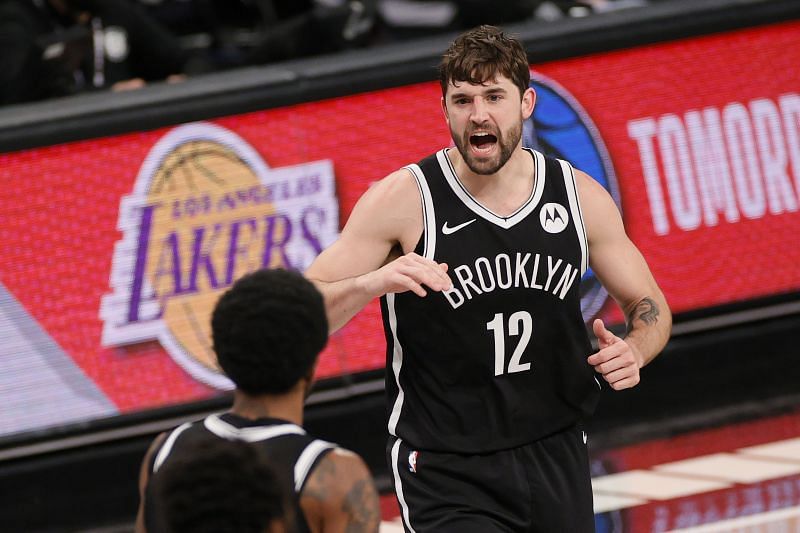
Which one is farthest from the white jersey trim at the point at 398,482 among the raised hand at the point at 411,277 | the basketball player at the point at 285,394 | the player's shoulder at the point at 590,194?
the basketball player at the point at 285,394

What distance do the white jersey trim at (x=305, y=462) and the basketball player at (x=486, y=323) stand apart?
1188 mm

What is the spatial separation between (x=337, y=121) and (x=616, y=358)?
3.50 meters

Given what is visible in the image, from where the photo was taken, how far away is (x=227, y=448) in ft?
8.60

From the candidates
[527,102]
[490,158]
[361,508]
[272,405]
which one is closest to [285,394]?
[272,405]

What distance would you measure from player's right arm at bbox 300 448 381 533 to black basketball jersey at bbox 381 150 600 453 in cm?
126

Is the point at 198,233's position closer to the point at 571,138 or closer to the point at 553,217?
the point at 571,138

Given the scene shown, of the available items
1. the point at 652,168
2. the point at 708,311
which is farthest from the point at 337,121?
the point at 708,311

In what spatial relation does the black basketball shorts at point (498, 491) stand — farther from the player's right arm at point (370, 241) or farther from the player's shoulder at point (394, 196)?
the player's shoulder at point (394, 196)

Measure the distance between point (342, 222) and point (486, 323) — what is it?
315cm

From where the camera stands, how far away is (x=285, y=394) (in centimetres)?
303

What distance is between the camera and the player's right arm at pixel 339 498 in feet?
9.64

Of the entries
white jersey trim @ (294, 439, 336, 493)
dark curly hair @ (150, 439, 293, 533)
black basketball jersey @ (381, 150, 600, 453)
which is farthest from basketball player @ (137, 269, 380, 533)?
black basketball jersey @ (381, 150, 600, 453)

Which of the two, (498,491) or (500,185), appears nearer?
(498,491)

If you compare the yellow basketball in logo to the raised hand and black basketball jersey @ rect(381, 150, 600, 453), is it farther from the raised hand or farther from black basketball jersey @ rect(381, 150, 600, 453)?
the raised hand
